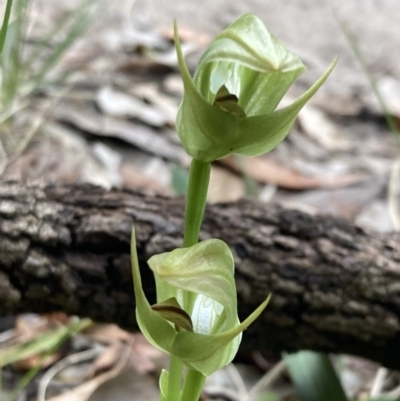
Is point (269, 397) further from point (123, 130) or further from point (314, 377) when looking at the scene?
point (123, 130)

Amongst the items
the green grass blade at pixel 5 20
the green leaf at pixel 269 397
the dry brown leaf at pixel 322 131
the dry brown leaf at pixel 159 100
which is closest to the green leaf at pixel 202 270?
the green grass blade at pixel 5 20

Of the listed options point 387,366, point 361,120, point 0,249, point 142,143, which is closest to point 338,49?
point 361,120

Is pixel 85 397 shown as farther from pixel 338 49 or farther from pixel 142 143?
pixel 338 49

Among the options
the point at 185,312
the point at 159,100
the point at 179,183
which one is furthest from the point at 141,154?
the point at 185,312

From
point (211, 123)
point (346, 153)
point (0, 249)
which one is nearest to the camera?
point (211, 123)

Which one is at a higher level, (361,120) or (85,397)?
(361,120)

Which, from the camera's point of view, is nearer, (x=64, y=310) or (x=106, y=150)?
(x=64, y=310)

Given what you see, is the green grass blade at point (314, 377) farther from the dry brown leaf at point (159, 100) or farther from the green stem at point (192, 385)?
the dry brown leaf at point (159, 100)
